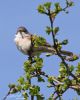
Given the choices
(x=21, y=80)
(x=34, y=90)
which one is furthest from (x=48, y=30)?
(x=21, y=80)

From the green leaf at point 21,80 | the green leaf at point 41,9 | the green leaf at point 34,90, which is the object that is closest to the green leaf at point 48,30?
the green leaf at point 41,9

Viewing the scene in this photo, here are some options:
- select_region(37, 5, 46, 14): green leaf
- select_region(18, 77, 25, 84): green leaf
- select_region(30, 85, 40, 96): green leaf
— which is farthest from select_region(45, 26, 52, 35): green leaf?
select_region(18, 77, 25, 84): green leaf

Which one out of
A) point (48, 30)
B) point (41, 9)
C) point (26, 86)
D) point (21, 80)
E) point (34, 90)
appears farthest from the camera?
point (21, 80)

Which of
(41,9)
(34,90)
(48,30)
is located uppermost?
(41,9)

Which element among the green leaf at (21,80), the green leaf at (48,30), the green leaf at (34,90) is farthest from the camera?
the green leaf at (21,80)

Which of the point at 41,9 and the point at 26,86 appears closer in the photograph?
the point at 41,9

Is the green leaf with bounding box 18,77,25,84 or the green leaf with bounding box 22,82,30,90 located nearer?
the green leaf with bounding box 22,82,30,90

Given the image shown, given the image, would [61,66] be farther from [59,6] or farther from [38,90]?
[59,6]

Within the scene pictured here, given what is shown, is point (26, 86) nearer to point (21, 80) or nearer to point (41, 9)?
point (21, 80)

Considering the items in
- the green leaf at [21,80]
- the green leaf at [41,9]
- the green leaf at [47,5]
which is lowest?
the green leaf at [21,80]

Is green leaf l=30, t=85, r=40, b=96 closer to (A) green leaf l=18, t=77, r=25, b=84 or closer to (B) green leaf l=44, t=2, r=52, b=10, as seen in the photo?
(A) green leaf l=18, t=77, r=25, b=84

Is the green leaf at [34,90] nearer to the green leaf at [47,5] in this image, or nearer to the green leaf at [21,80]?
the green leaf at [21,80]

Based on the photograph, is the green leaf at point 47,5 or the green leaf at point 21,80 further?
the green leaf at point 21,80

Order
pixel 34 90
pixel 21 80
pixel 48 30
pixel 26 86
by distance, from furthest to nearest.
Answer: pixel 21 80 < pixel 26 86 < pixel 34 90 < pixel 48 30
